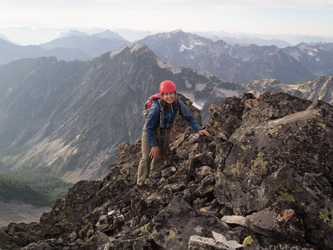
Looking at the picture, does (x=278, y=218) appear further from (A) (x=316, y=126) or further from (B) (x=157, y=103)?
(B) (x=157, y=103)

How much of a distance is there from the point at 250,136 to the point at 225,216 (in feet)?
16.9

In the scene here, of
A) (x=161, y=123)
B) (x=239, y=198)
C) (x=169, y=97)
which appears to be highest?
(x=169, y=97)

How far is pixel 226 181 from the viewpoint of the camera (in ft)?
38.8

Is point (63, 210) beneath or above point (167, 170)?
beneath

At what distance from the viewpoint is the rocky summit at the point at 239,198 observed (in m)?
8.25

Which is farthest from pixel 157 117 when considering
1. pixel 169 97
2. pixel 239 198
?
pixel 239 198

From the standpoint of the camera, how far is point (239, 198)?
34.9ft

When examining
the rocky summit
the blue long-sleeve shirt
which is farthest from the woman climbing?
the rocky summit

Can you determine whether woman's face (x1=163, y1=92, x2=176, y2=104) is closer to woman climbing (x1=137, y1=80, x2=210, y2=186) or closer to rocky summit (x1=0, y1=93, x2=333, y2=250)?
woman climbing (x1=137, y1=80, x2=210, y2=186)

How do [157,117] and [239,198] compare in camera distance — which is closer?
[239,198]

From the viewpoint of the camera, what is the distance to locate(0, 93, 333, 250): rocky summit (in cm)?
825

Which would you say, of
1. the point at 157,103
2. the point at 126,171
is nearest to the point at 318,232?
the point at 157,103

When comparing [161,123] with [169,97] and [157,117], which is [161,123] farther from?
[169,97]

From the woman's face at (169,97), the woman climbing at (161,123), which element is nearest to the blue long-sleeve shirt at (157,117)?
the woman climbing at (161,123)
